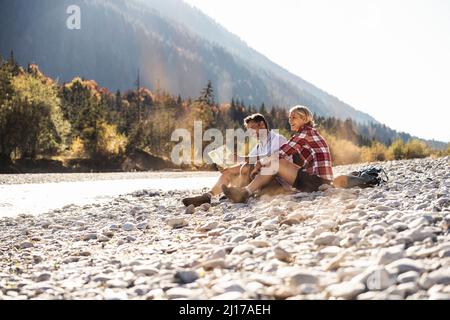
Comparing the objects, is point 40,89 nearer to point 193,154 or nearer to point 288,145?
point 193,154

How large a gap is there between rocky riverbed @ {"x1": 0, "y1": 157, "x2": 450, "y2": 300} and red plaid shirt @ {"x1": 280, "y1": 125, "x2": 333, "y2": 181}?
699 millimetres

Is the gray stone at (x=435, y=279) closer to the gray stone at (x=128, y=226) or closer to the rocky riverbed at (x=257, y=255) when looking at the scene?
the rocky riverbed at (x=257, y=255)

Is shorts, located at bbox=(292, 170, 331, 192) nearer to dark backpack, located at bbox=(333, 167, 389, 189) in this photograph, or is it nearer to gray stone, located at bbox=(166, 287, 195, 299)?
dark backpack, located at bbox=(333, 167, 389, 189)

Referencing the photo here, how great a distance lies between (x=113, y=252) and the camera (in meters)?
4.78

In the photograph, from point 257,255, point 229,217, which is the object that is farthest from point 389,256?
point 229,217

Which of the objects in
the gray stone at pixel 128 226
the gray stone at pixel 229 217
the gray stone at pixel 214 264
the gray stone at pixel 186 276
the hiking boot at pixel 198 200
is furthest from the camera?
the hiking boot at pixel 198 200

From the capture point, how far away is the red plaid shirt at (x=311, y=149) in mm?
6910

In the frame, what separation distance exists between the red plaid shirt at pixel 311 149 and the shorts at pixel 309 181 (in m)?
0.11

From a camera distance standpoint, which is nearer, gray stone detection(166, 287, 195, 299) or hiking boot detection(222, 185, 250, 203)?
gray stone detection(166, 287, 195, 299)

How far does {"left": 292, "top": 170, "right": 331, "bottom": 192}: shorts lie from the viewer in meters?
7.09

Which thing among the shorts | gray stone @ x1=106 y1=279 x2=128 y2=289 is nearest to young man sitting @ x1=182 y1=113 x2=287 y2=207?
the shorts

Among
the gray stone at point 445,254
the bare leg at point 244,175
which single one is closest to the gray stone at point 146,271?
the gray stone at point 445,254
